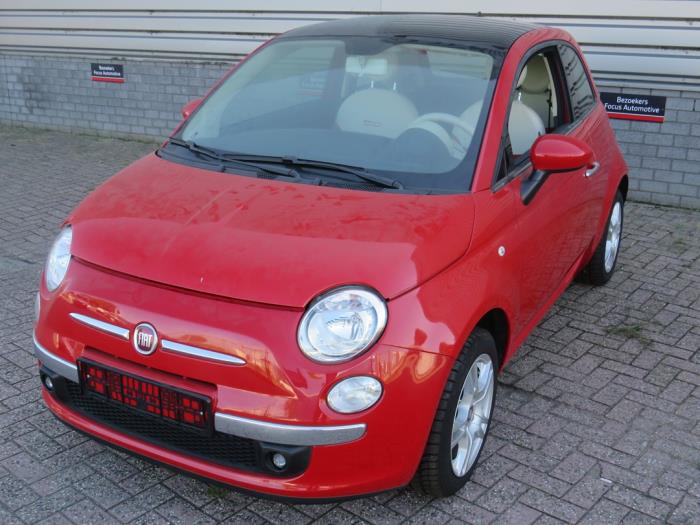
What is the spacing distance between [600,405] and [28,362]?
2.92 m

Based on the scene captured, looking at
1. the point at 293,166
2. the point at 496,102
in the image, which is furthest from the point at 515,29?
the point at 293,166

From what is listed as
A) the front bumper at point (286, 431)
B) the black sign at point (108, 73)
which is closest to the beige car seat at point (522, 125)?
the front bumper at point (286, 431)

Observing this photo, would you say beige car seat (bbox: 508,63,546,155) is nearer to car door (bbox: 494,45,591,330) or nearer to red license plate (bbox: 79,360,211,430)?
car door (bbox: 494,45,591,330)

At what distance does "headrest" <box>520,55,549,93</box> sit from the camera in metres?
4.08

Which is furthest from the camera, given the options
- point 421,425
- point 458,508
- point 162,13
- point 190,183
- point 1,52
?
point 1,52

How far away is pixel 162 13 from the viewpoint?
383 inches

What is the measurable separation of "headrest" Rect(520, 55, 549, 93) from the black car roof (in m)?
0.16

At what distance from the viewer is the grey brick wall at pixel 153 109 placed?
700 cm

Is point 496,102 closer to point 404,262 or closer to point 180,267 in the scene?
point 404,262

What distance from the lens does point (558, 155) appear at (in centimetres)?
344

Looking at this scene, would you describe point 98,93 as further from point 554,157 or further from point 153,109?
point 554,157

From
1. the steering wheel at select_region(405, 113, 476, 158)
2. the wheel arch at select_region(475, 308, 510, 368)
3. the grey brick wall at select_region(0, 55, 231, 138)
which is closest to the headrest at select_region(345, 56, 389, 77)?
the steering wheel at select_region(405, 113, 476, 158)

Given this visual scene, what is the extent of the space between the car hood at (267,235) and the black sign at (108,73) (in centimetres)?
743

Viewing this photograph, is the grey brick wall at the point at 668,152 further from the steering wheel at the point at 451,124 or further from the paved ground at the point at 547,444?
the steering wheel at the point at 451,124
